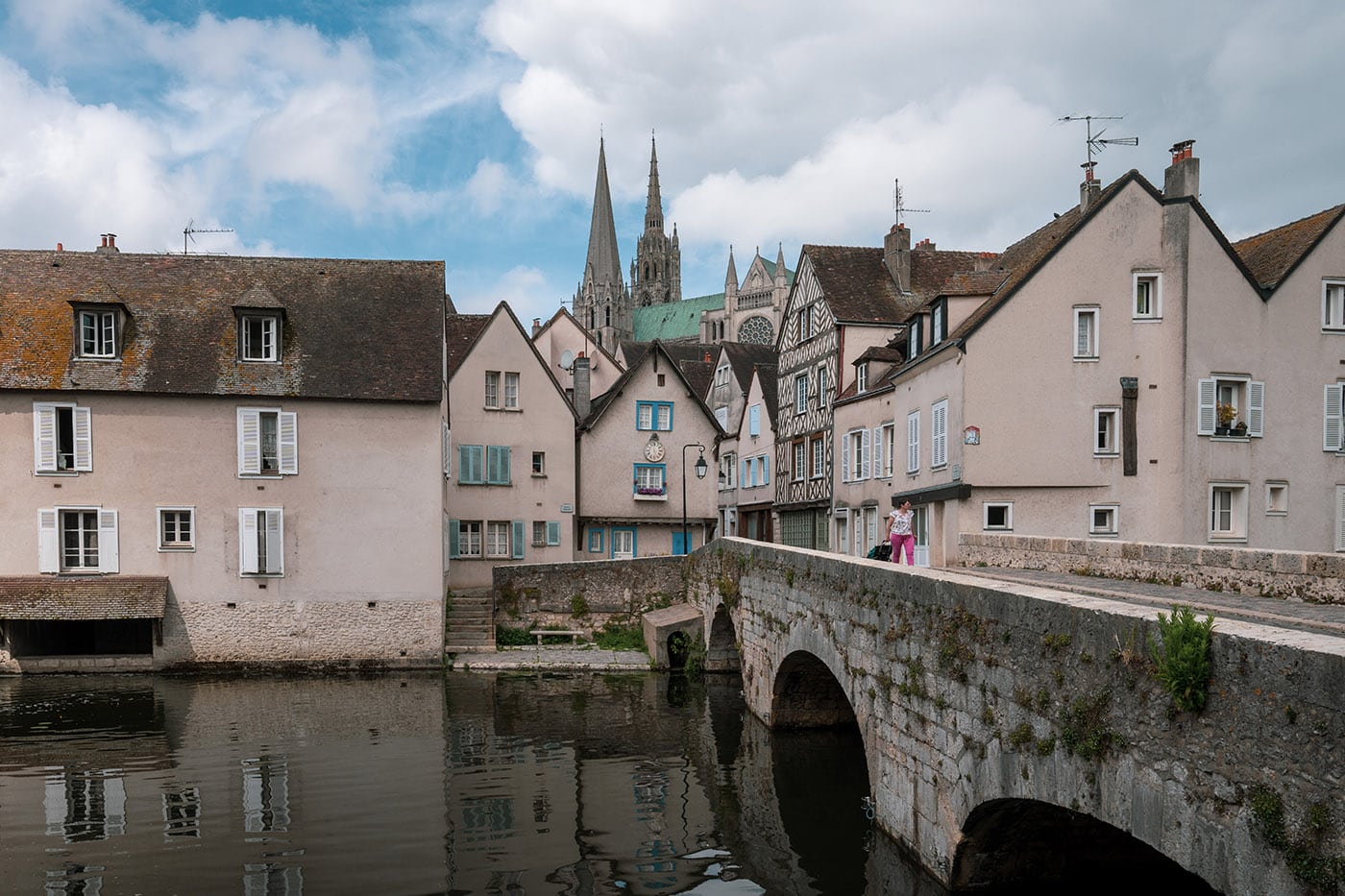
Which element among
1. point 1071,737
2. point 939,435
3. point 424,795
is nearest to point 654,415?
point 939,435

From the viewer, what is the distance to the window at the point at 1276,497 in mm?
20891

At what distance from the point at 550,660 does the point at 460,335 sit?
12.6 meters

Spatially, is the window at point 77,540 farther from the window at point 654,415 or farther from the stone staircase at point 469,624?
the window at point 654,415

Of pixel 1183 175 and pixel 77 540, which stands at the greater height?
pixel 1183 175

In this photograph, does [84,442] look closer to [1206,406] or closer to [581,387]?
[581,387]

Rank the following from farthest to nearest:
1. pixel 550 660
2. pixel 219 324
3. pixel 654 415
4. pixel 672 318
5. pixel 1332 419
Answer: pixel 672 318 < pixel 654 415 < pixel 219 324 < pixel 550 660 < pixel 1332 419

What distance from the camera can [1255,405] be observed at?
20.7 metres

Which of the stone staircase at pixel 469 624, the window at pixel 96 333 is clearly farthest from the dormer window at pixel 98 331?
the stone staircase at pixel 469 624

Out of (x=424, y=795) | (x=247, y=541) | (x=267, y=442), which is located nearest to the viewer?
(x=424, y=795)

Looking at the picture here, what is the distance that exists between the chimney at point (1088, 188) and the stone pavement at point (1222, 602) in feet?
43.2

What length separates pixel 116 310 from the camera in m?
23.9

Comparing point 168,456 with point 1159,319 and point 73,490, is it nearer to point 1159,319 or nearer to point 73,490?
point 73,490

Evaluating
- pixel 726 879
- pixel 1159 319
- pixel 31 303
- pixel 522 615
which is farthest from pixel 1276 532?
pixel 31 303

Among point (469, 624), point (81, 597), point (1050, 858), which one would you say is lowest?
point (469, 624)
